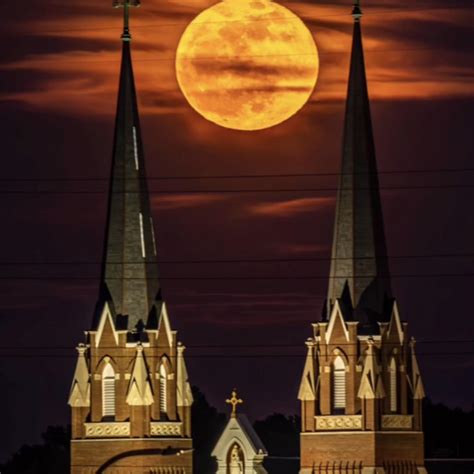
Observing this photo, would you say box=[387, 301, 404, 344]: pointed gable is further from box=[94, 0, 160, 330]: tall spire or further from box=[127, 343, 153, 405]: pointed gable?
box=[127, 343, 153, 405]: pointed gable

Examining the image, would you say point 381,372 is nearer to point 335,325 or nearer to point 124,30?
point 335,325

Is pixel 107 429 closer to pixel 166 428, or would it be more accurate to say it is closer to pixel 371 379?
pixel 166 428

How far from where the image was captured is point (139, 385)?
143 meters

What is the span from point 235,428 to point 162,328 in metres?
5.66

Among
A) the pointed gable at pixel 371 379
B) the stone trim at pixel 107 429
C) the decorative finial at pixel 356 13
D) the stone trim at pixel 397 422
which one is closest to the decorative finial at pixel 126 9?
the decorative finial at pixel 356 13

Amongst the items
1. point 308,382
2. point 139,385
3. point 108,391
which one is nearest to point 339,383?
point 308,382

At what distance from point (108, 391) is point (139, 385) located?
6.11ft

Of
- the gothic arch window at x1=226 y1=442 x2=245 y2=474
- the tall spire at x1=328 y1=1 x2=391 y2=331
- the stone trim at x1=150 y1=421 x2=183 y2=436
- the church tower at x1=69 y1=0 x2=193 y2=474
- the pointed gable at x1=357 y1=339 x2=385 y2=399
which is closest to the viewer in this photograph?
the pointed gable at x1=357 y1=339 x2=385 y2=399

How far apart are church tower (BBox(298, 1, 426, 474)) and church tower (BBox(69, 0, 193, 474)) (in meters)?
6.82

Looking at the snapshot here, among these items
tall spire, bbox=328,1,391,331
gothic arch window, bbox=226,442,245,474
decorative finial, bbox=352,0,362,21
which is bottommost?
gothic arch window, bbox=226,442,245,474

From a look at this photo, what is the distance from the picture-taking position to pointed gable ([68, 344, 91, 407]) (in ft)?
473

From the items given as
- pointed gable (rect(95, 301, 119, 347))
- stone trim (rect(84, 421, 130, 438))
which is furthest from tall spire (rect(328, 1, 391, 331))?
stone trim (rect(84, 421, 130, 438))

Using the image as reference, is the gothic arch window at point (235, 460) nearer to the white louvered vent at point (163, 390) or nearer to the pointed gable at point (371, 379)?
the white louvered vent at point (163, 390)

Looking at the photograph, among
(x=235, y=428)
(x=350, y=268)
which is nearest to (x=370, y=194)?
(x=350, y=268)
